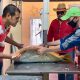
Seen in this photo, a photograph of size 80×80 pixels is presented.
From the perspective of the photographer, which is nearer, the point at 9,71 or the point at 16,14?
the point at 9,71

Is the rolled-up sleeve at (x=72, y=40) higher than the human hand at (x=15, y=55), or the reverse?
the rolled-up sleeve at (x=72, y=40)

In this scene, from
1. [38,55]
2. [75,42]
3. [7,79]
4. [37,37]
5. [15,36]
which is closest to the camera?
[7,79]

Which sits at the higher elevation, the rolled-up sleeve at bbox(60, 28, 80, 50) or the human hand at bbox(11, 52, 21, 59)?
the rolled-up sleeve at bbox(60, 28, 80, 50)

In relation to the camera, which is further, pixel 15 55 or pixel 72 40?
pixel 15 55

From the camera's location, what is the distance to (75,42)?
2.96 m

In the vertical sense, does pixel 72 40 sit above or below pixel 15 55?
above

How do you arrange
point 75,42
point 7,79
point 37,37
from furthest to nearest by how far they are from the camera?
point 37,37 → point 75,42 → point 7,79

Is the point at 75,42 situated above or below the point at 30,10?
below

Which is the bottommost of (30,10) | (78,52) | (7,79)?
(7,79)

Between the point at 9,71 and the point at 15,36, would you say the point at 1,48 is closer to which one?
the point at 9,71

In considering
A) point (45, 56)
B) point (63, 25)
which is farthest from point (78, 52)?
point (63, 25)

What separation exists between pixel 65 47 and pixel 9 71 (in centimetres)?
58

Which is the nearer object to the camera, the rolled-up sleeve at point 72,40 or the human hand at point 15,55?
the rolled-up sleeve at point 72,40

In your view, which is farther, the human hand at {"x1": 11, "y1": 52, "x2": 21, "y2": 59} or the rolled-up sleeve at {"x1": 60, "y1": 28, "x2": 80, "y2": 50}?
the human hand at {"x1": 11, "y1": 52, "x2": 21, "y2": 59}
